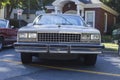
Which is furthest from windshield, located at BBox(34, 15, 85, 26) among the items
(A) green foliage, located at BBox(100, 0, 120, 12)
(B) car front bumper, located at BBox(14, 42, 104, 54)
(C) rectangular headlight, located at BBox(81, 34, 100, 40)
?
(A) green foliage, located at BBox(100, 0, 120, 12)

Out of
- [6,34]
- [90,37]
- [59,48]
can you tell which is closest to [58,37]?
[59,48]

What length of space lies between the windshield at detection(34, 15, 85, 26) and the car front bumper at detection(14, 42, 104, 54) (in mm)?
1727

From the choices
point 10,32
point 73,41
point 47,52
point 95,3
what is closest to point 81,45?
point 73,41

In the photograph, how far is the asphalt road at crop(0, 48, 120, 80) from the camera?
9.11m

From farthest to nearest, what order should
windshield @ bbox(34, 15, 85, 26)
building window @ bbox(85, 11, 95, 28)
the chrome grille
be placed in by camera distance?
building window @ bbox(85, 11, 95, 28) → windshield @ bbox(34, 15, 85, 26) → the chrome grille

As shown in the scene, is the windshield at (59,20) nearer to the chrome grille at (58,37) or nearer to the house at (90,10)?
the chrome grille at (58,37)

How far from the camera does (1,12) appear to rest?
4731 cm

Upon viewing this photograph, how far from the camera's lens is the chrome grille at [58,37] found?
33.9 ft

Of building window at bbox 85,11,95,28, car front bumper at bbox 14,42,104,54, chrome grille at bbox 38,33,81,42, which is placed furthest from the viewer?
building window at bbox 85,11,95,28

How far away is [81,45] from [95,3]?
80.9 feet

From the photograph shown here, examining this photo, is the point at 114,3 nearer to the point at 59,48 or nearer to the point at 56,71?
the point at 59,48

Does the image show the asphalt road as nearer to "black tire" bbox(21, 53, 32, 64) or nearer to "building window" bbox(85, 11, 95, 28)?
"black tire" bbox(21, 53, 32, 64)

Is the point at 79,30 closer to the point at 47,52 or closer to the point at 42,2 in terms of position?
the point at 47,52

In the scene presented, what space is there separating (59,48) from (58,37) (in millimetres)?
411
